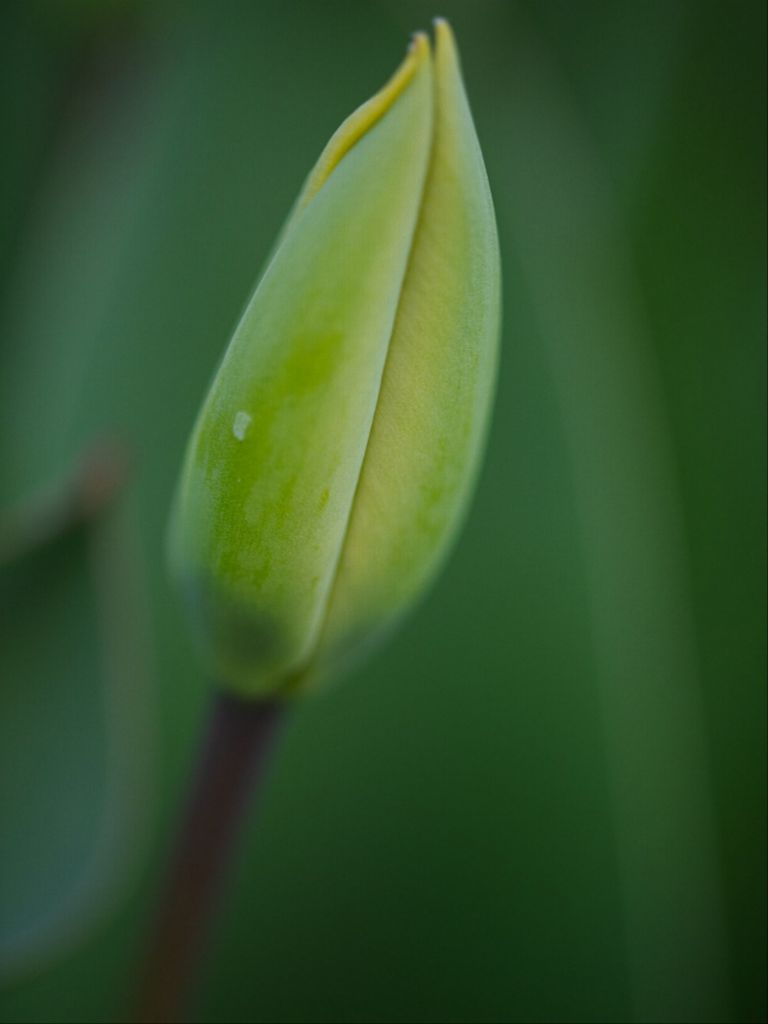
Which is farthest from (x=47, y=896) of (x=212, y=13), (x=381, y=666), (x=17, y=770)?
(x=212, y=13)

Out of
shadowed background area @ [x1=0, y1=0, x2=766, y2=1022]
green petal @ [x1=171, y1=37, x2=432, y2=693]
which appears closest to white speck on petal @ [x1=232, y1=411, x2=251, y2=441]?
green petal @ [x1=171, y1=37, x2=432, y2=693]

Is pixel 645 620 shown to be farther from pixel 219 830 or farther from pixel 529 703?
pixel 219 830

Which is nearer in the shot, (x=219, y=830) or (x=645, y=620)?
(x=219, y=830)

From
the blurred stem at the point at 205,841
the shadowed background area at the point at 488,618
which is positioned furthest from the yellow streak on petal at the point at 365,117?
the shadowed background area at the point at 488,618

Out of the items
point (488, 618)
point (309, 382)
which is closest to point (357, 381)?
point (309, 382)

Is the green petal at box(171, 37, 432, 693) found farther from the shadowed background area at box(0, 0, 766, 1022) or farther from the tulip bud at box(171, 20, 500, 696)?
the shadowed background area at box(0, 0, 766, 1022)

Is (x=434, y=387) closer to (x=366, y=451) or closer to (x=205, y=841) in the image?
(x=366, y=451)
